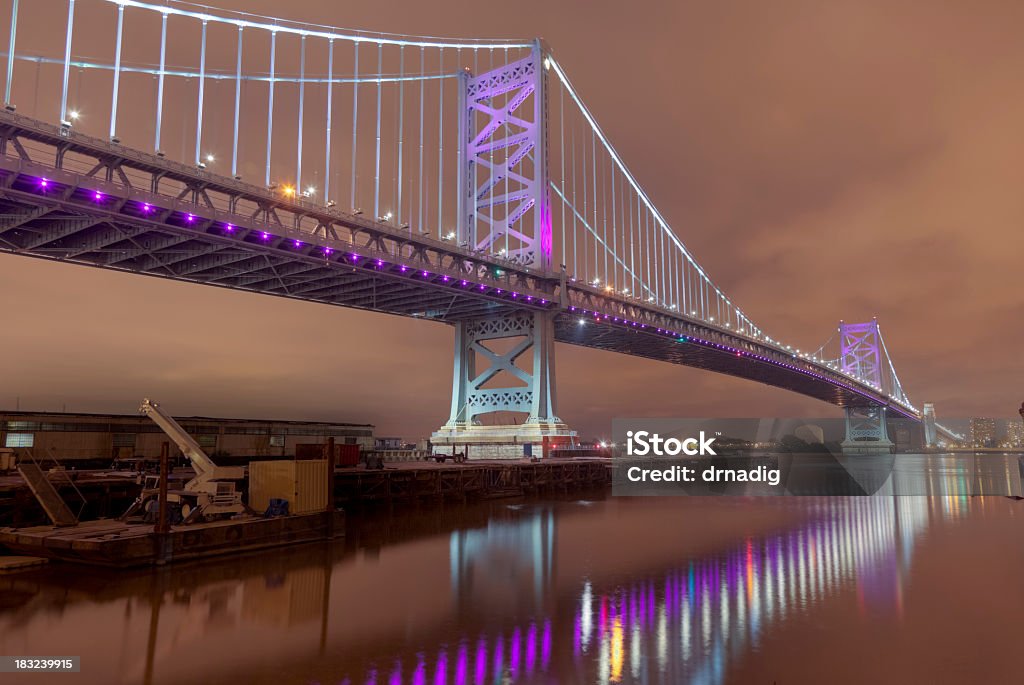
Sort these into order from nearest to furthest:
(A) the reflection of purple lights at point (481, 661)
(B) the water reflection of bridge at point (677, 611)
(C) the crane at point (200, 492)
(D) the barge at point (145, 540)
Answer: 1. (A) the reflection of purple lights at point (481, 661)
2. (B) the water reflection of bridge at point (677, 611)
3. (D) the barge at point (145, 540)
4. (C) the crane at point (200, 492)

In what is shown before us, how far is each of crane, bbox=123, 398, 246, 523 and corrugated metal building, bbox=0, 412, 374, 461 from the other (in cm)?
1430

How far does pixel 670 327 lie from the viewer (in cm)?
6975

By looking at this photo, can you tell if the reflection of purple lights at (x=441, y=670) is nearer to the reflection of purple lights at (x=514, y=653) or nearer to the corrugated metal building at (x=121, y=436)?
the reflection of purple lights at (x=514, y=653)

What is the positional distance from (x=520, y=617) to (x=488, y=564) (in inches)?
241

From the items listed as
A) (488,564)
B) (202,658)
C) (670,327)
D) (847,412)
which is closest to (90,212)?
(488,564)

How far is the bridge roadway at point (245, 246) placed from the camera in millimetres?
29562

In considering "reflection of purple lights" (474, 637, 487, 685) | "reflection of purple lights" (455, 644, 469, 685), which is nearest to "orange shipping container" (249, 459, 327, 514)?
"reflection of purple lights" (474, 637, 487, 685)

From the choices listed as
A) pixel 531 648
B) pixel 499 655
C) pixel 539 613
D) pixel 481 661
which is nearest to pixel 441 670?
pixel 481 661

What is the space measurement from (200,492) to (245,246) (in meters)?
18.2

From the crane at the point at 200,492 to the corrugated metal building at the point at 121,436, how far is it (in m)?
14.3

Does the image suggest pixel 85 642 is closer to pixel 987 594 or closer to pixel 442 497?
pixel 987 594

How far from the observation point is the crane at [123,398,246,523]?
A: 2088 cm

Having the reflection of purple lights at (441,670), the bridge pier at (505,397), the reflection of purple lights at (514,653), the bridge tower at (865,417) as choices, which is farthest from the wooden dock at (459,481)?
the bridge tower at (865,417)

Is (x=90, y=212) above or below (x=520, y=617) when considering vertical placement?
above
